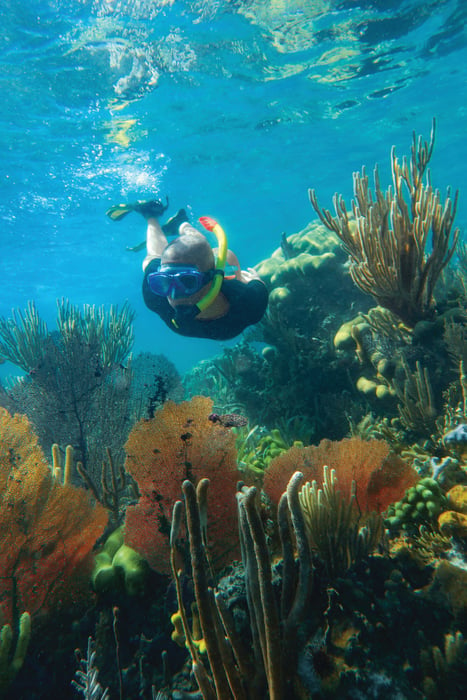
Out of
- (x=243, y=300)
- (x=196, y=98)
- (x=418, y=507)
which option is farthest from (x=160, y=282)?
(x=196, y=98)

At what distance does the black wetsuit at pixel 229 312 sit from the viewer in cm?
515

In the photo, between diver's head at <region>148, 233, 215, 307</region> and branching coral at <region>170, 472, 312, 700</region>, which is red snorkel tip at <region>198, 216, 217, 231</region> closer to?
diver's head at <region>148, 233, 215, 307</region>

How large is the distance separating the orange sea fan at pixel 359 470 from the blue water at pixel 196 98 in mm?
13371

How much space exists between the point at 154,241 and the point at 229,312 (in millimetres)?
2794

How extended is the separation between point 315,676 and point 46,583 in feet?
7.47

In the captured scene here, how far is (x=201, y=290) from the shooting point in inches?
187

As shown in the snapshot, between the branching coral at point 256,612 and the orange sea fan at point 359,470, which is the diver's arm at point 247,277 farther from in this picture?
the branching coral at point 256,612

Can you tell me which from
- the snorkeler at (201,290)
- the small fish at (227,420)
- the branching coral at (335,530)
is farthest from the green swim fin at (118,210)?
the branching coral at (335,530)

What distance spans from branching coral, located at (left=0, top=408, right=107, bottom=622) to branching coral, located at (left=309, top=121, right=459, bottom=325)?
4.13 meters

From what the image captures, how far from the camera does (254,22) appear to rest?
38.4 ft

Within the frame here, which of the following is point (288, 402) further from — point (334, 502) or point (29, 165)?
point (29, 165)

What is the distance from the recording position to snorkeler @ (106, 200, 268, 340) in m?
4.60

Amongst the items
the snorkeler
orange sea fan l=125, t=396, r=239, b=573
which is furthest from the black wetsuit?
orange sea fan l=125, t=396, r=239, b=573

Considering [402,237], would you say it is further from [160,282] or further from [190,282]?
[160,282]
